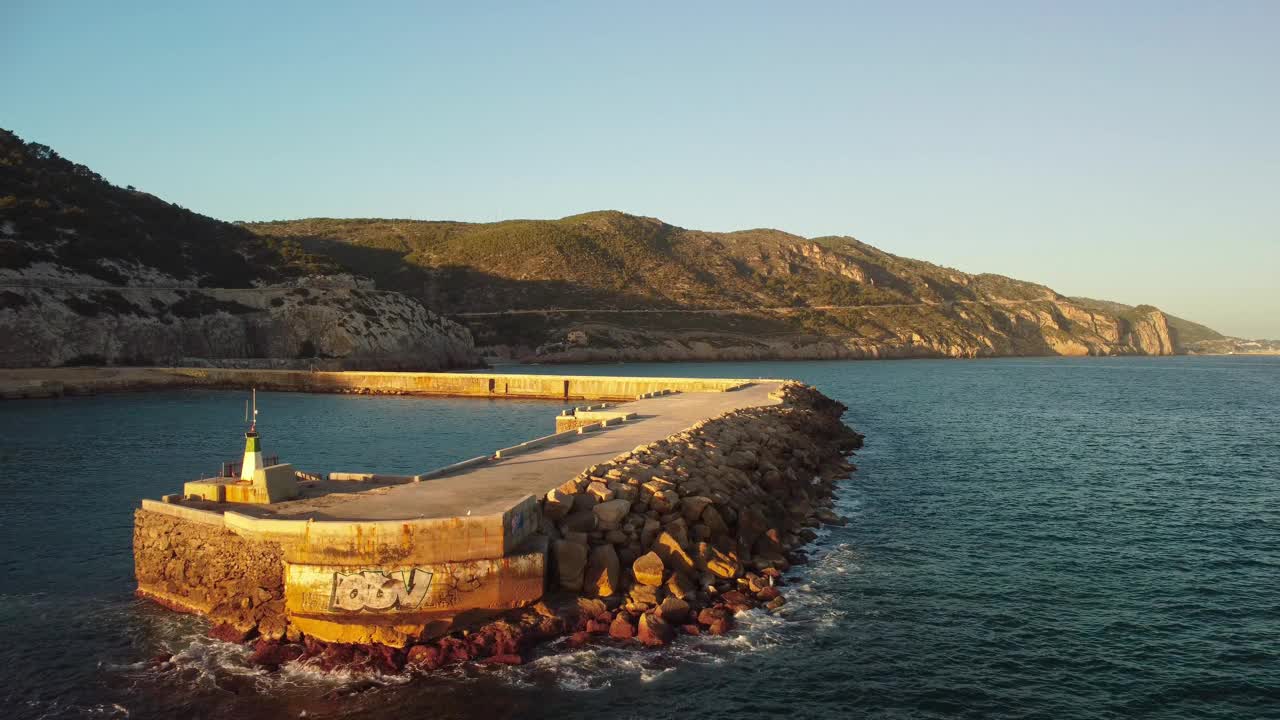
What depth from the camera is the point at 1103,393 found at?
67.2m

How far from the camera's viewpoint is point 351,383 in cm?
6147

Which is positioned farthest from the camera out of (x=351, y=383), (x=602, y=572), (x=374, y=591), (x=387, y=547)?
(x=351, y=383)

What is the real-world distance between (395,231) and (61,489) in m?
154

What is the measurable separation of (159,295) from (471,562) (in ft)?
235

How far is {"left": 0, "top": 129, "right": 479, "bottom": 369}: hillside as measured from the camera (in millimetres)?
61906

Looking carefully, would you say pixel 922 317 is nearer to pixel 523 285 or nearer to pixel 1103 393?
pixel 523 285

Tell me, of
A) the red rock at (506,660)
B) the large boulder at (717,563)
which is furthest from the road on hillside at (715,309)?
the red rock at (506,660)

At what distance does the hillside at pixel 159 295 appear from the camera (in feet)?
203

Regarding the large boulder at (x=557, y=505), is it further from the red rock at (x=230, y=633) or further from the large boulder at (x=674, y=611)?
the red rock at (x=230, y=633)

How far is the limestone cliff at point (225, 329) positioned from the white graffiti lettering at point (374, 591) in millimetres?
58754

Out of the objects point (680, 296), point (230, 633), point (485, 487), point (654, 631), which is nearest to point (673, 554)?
point (654, 631)

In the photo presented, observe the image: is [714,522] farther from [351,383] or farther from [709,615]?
[351,383]

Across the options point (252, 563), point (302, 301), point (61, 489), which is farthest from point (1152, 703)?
point (302, 301)

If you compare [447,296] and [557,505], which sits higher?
[447,296]
